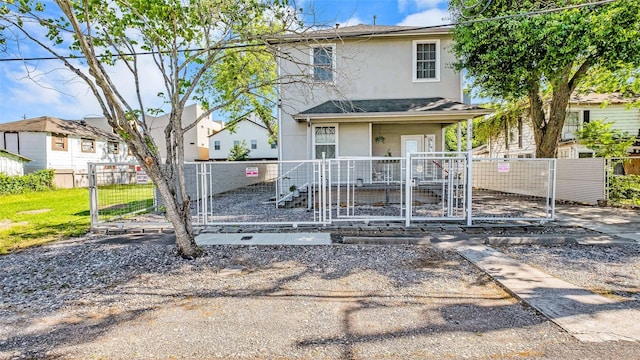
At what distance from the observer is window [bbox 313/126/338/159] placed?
39.4 feet

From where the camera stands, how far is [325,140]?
12.0 m

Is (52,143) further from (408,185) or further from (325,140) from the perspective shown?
(408,185)

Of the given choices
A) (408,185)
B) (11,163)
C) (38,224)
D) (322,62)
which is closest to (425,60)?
(322,62)

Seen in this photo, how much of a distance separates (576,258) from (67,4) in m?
8.94

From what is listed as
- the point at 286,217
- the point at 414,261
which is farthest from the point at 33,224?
the point at 414,261

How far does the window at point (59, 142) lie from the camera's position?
A: 21500mm

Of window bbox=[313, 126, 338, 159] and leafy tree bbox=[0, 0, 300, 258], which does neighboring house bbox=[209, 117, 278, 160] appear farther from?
leafy tree bbox=[0, 0, 300, 258]

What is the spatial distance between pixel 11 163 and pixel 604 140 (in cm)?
3224

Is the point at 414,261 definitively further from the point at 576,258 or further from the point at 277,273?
the point at 576,258

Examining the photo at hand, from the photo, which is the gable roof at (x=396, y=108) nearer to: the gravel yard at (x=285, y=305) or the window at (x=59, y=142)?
the gravel yard at (x=285, y=305)


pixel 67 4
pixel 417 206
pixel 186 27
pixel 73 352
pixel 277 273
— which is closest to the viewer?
pixel 73 352

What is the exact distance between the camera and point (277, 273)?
466 centimetres

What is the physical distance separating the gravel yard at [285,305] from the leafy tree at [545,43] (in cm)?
620

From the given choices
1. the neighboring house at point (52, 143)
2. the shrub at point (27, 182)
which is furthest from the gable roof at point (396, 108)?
the shrub at point (27, 182)
